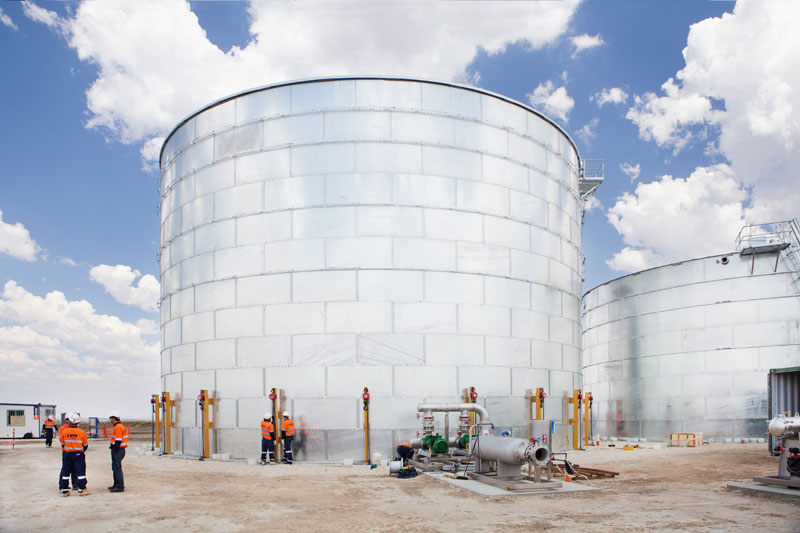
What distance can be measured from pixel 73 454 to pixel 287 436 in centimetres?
648

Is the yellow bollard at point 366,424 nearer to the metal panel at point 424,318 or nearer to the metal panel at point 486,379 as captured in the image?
the metal panel at point 424,318

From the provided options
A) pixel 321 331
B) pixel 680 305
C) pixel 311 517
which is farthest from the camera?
pixel 680 305

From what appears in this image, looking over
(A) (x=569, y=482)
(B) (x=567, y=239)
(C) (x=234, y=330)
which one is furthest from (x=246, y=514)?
(B) (x=567, y=239)

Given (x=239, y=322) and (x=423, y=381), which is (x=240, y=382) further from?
(x=423, y=381)

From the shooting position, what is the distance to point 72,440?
43.2 ft

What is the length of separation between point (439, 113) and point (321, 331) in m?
7.90

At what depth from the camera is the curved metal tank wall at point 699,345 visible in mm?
28531

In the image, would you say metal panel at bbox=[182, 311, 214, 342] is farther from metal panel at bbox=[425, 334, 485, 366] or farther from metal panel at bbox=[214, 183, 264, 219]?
metal panel at bbox=[425, 334, 485, 366]

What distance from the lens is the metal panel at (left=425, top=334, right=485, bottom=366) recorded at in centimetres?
1964

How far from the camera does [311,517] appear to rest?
1079cm

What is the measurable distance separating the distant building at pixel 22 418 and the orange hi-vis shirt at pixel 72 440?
1352 inches

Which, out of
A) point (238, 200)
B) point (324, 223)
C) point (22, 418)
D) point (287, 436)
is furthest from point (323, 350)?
point (22, 418)

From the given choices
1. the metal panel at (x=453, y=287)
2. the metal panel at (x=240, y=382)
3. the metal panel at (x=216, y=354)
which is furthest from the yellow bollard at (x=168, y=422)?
the metal panel at (x=453, y=287)

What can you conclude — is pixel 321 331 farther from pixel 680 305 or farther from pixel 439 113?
pixel 680 305
